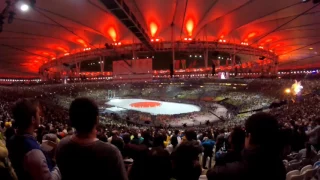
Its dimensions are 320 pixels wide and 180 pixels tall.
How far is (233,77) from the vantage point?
35375 millimetres

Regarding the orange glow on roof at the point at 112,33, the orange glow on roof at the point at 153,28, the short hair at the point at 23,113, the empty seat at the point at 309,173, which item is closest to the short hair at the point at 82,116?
the short hair at the point at 23,113

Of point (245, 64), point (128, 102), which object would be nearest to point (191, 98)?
point (128, 102)

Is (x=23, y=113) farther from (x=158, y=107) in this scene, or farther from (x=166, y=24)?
(x=166, y=24)

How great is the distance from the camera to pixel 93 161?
1972 millimetres

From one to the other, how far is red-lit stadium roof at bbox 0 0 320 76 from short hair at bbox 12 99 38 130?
Answer: 73.0 ft

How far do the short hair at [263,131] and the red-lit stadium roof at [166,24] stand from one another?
2270 centimetres

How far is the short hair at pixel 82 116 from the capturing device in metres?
2.13

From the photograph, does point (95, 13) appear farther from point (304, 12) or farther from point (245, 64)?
point (245, 64)

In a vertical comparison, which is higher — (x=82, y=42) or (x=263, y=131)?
(x=82, y=42)

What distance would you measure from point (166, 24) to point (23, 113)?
2954 cm

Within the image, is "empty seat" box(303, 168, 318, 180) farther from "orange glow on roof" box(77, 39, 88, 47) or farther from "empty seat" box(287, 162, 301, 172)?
"orange glow on roof" box(77, 39, 88, 47)

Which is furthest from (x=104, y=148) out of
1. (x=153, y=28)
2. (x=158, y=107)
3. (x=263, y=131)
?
(x=153, y=28)

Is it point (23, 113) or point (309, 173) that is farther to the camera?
point (309, 173)

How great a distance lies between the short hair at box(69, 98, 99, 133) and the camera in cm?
213
